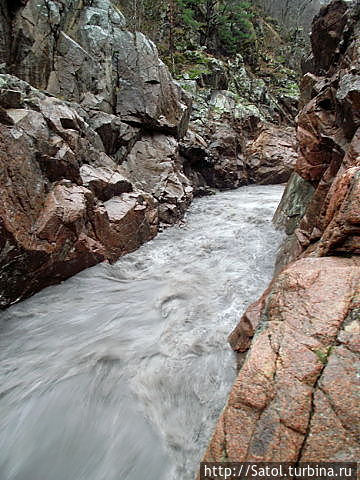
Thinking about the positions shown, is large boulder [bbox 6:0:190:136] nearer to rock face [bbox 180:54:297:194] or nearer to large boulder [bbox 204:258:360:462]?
rock face [bbox 180:54:297:194]

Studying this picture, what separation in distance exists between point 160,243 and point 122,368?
4.18 metres

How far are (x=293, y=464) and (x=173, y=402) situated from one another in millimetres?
1830

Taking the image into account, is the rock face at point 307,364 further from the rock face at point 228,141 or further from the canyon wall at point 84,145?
the rock face at point 228,141

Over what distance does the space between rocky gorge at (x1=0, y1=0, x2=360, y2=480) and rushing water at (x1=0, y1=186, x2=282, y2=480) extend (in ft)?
0.09

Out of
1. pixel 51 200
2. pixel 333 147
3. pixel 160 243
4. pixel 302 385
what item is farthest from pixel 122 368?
pixel 333 147

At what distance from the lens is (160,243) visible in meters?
7.50

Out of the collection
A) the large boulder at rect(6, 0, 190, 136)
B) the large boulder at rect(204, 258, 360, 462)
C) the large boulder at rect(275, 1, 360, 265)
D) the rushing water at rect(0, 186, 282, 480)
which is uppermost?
the large boulder at rect(6, 0, 190, 136)

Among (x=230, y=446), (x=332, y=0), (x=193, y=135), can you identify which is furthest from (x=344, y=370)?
(x=193, y=135)

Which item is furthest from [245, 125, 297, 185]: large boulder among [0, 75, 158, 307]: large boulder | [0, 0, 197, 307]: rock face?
[0, 75, 158, 307]: large boulder

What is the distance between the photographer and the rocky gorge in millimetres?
1931

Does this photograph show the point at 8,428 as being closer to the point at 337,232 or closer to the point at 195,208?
the point at 337,232

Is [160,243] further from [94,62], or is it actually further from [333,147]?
[94,62]

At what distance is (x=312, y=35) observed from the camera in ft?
19.7

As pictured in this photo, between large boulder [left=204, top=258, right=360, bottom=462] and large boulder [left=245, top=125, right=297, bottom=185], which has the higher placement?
large boulder [left=245, top=125, right=297, bottom=185]
